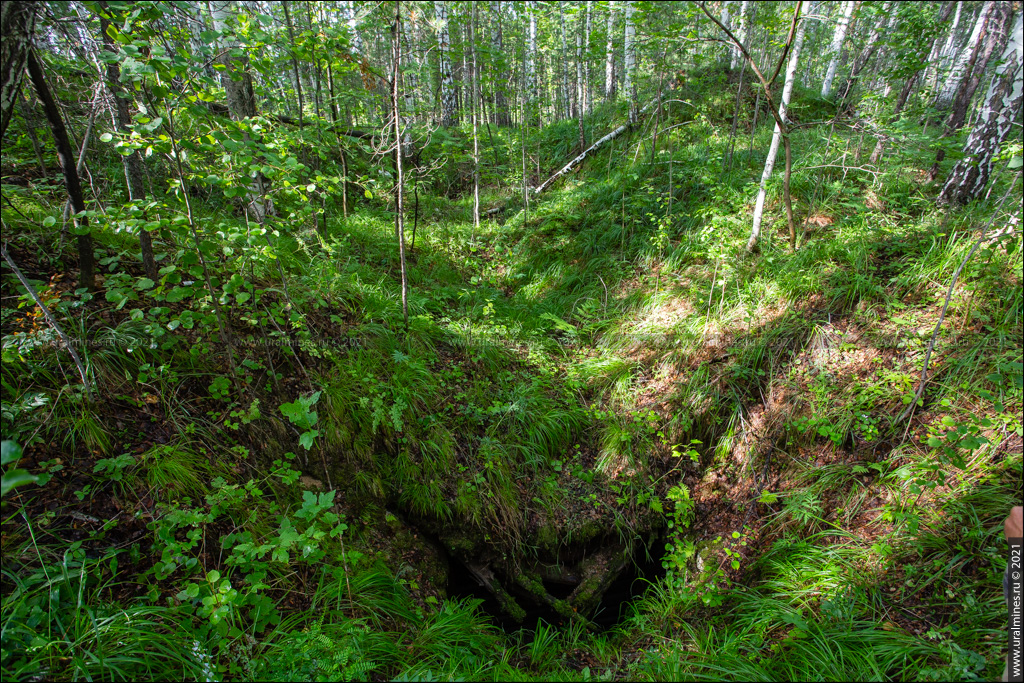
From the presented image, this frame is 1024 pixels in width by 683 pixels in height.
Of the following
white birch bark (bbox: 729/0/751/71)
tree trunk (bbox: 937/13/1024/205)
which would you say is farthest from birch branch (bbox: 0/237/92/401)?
white birch bark (bbox: 729/0/751/71)

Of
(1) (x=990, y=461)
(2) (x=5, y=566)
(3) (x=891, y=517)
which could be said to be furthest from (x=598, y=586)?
(2) (x=5, y=566)

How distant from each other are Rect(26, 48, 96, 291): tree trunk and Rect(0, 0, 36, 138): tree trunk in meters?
0.28

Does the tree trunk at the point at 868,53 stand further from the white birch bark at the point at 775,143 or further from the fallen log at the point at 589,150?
the fallen log at the point at 589,150

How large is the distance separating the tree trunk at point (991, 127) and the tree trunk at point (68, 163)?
6962 millimetres

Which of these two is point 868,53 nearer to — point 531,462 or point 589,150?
→ point 589,150

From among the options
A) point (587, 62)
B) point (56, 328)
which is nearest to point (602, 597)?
point (56, 328)

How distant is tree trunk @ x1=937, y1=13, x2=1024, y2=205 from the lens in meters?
3.54

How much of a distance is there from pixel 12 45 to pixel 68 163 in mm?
654

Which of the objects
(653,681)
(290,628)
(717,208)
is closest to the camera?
(290,628)

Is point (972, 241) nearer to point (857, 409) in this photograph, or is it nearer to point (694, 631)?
point (857, 409)

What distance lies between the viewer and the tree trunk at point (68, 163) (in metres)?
2.35

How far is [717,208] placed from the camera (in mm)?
5449

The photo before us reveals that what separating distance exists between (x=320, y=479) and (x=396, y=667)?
1293mm

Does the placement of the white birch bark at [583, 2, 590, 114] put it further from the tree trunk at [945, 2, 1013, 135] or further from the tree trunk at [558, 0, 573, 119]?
the tree trunk at [945, 2, 1013, 135]
